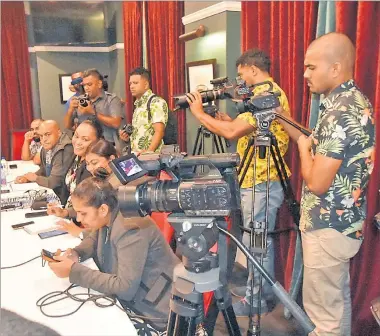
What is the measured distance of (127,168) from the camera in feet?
2.77

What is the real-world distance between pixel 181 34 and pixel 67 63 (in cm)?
275

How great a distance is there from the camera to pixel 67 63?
5.62 metres

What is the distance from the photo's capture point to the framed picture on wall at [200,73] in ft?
9.81

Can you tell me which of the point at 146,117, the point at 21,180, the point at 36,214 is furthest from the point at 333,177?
the point at 21,180

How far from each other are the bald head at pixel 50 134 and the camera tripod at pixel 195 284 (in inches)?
82.6

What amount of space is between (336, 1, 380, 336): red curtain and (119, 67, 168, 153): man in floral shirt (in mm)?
1403

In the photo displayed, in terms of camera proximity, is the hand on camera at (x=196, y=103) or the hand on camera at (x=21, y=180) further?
the hand on camera at (x=21, y=180)

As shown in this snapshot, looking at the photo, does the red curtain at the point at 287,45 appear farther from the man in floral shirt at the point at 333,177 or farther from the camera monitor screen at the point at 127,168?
the camera monitor screen at the point at 127,168

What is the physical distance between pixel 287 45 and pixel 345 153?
3.27ft

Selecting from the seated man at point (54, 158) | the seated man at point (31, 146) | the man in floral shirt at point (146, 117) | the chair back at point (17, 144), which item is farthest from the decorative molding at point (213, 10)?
the chair back at point (17, 144)

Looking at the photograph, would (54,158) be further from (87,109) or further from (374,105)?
(374,105)

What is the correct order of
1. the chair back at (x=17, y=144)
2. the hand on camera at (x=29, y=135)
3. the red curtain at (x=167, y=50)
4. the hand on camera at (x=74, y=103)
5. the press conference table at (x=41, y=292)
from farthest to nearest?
the chair back at (x=17, y=144) → the hand on camera at (x=29, y=135) → the red curtain at (x=167, y=50) → the hand on camera at (x=74, y=103) → the press conference table at (x=41, y=292)

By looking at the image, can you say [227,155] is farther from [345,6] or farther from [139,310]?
[345,6]

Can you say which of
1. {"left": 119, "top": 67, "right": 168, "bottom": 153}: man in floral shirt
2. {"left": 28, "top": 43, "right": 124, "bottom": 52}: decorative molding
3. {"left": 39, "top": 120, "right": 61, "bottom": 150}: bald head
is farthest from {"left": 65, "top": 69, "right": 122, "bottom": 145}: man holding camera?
{"left": 28, "top": 43, "right": 124, "bottom": 52}: decorative molding
